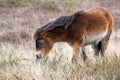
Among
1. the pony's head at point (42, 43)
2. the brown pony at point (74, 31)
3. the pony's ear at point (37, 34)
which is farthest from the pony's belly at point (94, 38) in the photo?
the pony's ear at point (37, 34)

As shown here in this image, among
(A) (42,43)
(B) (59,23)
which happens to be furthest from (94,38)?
(A) (42,43)

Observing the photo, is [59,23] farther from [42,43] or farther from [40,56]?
[40,56]

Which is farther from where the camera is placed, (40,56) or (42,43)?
(42,43)

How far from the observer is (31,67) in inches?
270

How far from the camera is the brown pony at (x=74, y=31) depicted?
8164 millimetres

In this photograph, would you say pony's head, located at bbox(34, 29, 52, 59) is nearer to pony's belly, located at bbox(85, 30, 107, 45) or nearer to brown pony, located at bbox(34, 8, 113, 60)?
brown pony, located at bbox(34, 8, 113, 60)

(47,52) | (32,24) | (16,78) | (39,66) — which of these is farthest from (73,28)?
(32,24)

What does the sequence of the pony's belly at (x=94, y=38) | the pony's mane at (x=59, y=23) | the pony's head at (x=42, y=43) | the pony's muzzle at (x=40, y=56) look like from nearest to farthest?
the pony's muzzle at (x=40, y=56), the pony's head at (x=42, y=43), the pony's mane at (x=59, y=23), the pony's belly at (x=94, y=38)

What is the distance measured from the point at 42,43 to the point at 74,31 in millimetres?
683

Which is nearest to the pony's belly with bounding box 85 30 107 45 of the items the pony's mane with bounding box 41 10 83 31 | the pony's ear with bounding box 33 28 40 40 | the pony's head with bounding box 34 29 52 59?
the pony's mane with bounding box 41 10 83 31

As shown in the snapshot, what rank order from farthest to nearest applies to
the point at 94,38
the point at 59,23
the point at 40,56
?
the point at 94,38 → the point at 59,23 → the point at 40,56

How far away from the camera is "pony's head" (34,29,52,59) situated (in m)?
8.09

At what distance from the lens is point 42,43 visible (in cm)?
814

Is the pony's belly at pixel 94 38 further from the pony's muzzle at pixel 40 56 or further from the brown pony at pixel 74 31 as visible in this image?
the pony's muzzle at pixel 40 56
